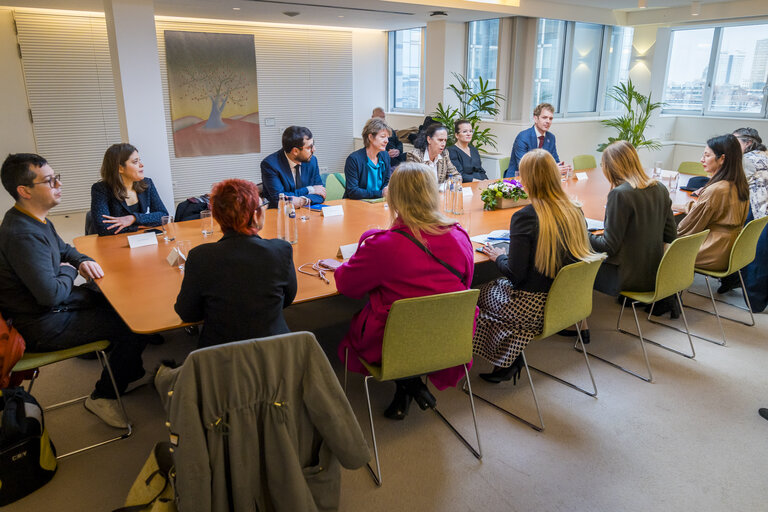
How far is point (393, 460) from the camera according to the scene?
2.42 metres

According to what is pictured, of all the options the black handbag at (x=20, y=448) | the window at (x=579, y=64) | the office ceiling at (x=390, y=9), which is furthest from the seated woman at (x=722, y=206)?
the window at (x=579, y=64)

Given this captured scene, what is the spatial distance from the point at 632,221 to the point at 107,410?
2.99 m

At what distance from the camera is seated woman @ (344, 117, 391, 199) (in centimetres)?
440

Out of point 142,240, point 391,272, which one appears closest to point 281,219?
point 142,240

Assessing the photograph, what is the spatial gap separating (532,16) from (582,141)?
2021 mm

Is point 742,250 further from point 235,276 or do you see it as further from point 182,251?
point 182,251

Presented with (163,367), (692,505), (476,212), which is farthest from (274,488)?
(476,212)

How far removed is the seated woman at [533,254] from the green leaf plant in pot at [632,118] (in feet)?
18.2

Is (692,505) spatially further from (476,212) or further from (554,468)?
(476,212)

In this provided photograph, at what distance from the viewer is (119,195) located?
3393mm

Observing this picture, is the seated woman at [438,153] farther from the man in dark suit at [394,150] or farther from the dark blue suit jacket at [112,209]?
the dark blue suit jacket at [112,209]

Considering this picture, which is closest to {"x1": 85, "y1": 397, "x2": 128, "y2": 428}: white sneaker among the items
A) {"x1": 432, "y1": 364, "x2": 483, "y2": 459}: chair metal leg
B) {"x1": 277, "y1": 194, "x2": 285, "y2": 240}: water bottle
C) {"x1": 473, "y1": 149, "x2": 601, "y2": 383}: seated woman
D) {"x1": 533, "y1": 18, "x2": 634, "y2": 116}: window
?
{"x1": 277, "y1": 194, "x2": 285, "y2": 240}: water bottle

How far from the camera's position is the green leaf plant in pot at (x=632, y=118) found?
7.79 metres

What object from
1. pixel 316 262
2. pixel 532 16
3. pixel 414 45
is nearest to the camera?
pixel 316 262
